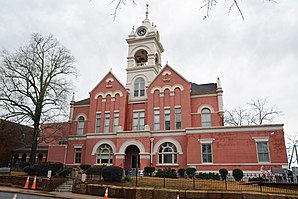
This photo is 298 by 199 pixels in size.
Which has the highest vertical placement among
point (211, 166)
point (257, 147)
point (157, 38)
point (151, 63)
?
point (157, 38)

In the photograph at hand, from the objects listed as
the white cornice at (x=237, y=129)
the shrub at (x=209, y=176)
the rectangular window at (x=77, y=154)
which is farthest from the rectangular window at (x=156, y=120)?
the rectangular window at (x=77, y=154)

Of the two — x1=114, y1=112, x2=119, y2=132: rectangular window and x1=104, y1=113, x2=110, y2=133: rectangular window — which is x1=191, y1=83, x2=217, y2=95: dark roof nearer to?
x1=114, y1=112, x2=119, y2=132: rectangular window

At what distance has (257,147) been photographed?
80.1ft

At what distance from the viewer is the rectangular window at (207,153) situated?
25.6 meters

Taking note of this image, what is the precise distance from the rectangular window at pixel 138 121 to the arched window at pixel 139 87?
10.7ft

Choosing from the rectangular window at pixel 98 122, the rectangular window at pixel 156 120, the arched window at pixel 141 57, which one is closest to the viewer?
the rectangular window at pixel 156 120

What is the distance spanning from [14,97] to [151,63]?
63.4 feet

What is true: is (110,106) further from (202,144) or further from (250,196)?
(250,196)

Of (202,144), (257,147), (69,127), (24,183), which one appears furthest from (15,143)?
(257,147)

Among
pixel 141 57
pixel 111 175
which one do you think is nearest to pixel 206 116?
pixel 111 175

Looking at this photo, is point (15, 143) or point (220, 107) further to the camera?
point (15, 143)

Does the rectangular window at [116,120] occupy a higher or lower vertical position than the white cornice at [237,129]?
higher

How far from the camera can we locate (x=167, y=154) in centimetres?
2820

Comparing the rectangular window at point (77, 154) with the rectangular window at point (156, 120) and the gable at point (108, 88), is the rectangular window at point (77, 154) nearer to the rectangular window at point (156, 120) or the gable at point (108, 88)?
the gable at point (108, 88)
